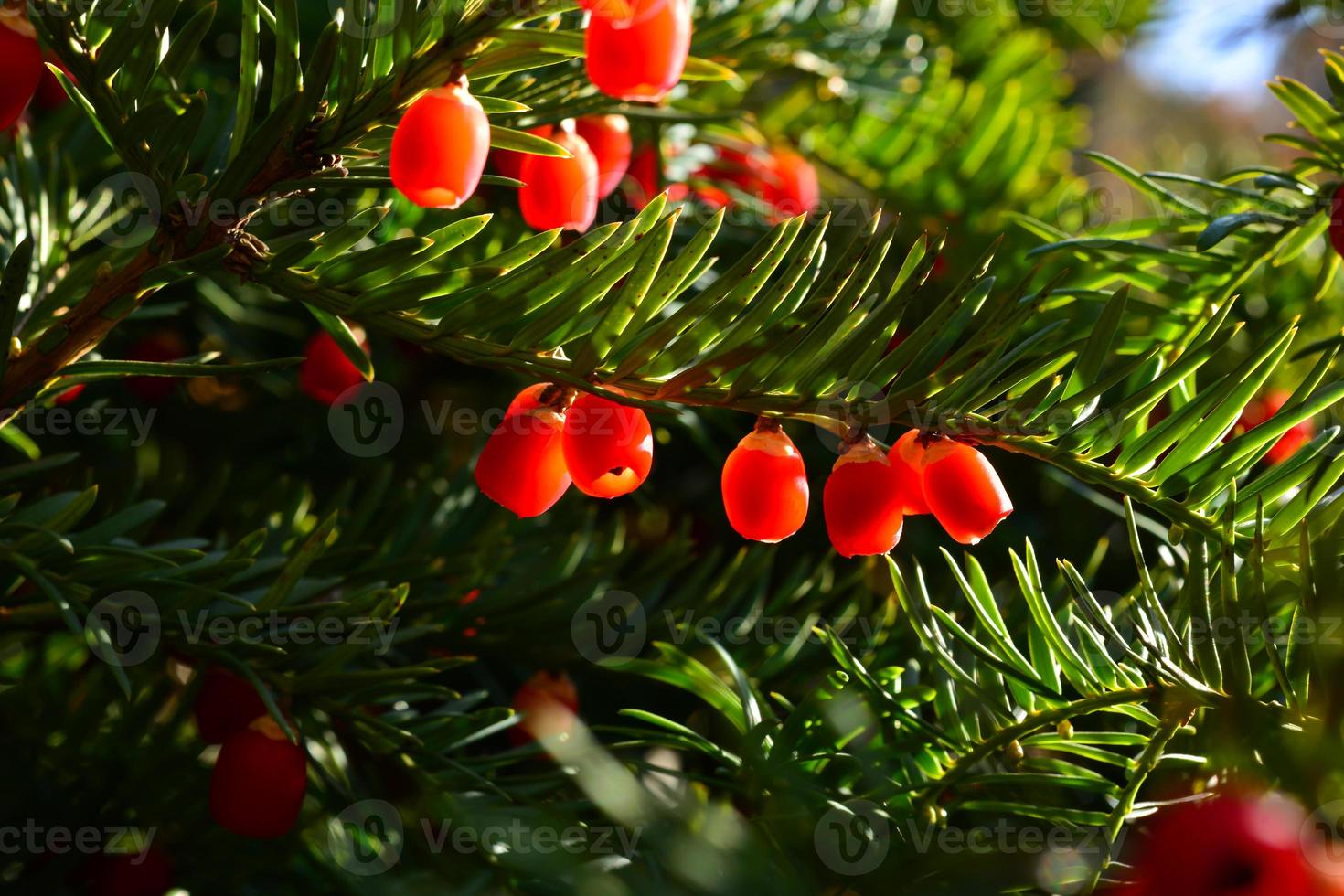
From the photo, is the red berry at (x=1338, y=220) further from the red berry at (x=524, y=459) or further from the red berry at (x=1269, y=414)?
the red berry at (x=524, y=459)

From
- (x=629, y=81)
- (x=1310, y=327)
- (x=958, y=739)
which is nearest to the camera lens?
(x=629, y=81)

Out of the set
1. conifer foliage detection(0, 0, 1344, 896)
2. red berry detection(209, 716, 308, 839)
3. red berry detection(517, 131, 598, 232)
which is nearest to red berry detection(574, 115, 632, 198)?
conifer foliage detection(0, 0, 1344, 896)

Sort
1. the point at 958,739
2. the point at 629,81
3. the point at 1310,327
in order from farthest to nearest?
the point at 1310,327 < the point at 958,739 < the point at 629,81

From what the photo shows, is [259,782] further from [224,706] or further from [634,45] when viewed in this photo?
[634,45]

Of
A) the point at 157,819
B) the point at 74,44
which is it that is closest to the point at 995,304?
the point at 74,44

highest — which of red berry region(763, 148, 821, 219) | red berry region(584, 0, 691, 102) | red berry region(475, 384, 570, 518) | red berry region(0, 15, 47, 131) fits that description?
red berry region(584, 0, 691, 102)

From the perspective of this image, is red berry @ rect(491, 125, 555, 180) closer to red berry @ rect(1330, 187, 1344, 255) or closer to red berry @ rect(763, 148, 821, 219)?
red berry @ rect(763, 148, 821, 219)

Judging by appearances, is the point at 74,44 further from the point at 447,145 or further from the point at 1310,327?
the point at 1310,327
